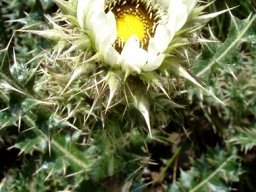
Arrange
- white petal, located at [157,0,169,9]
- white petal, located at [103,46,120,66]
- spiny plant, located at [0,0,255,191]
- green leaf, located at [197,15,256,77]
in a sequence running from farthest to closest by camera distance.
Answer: green leaf, located at [197,15,256,77] → white petal, located at [157,0,169,9] → spiny plant, located at [0,0,255,191] → white petal, located at [103,46,120,66]

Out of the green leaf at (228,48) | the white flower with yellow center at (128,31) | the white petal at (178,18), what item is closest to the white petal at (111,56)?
the white flower with yellow center at (128,31)

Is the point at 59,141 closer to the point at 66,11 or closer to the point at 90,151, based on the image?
the point at 90,151

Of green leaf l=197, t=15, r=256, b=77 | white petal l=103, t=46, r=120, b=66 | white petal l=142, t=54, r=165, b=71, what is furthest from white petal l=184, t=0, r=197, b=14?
green leaf l=197, t=15, r=256, b=77

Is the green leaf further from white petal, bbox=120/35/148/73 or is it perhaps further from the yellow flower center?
white petal, bbox=120/35/148/73

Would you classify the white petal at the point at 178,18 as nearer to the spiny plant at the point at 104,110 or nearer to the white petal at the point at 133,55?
the spiny plant at the point at 104,110

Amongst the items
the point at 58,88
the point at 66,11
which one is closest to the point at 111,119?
the point at 58,88

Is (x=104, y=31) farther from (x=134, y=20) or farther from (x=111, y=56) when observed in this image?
(x=134, y=20)

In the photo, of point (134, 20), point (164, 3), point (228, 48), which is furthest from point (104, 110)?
point (228, 48)
